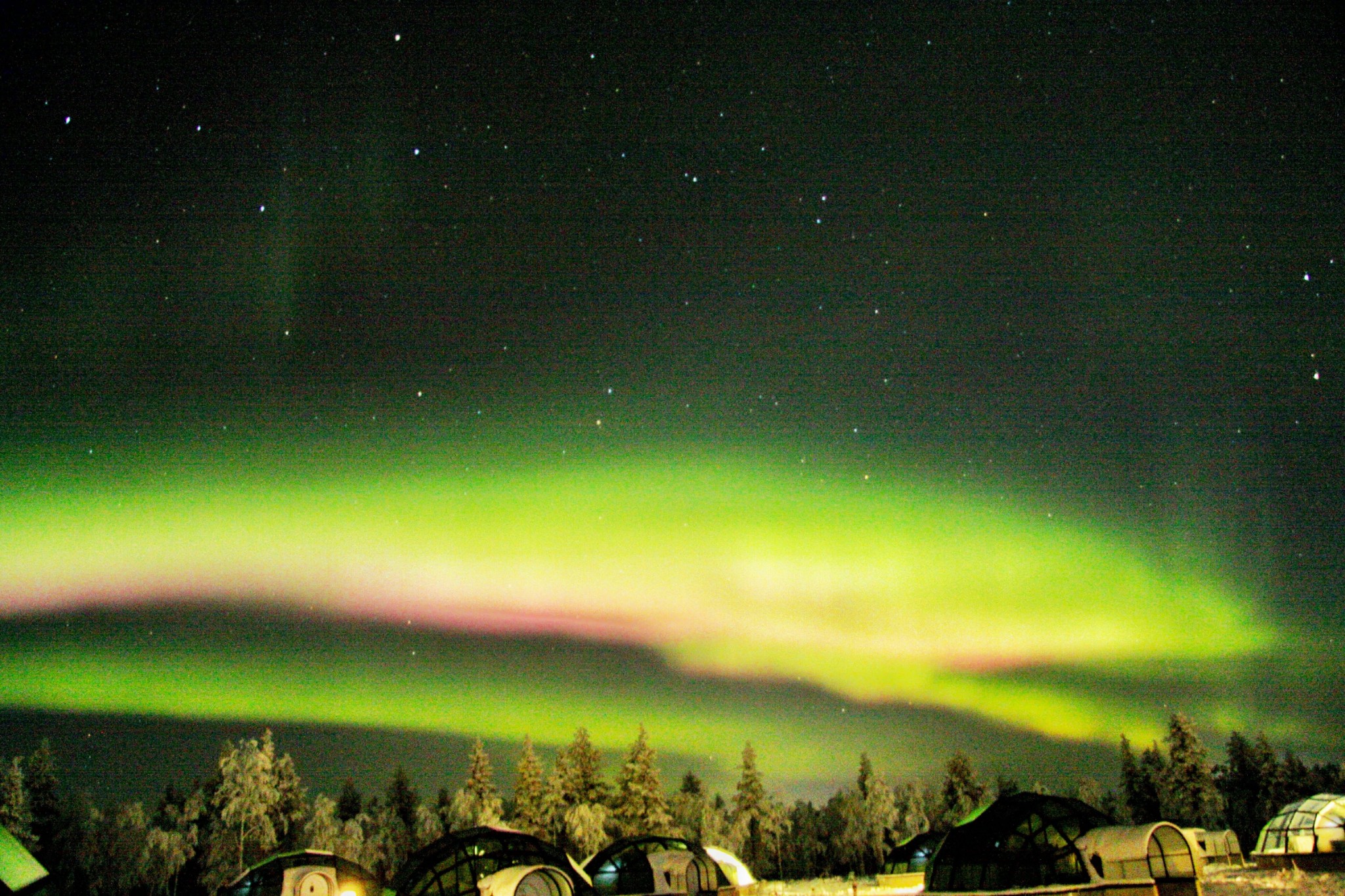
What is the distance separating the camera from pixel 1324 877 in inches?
1537

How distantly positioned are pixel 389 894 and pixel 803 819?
83862 mm

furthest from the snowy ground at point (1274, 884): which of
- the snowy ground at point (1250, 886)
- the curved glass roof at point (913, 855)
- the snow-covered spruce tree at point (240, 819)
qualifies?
the snow-covered spruce tree at point (240, 819)

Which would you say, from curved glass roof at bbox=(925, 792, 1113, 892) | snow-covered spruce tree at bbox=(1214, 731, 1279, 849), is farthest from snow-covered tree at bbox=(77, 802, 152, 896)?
snow-covered spruce tree at bbox=(1214, 731, 1279, 849)

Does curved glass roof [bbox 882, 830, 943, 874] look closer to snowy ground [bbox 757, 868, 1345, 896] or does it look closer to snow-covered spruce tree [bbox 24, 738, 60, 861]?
snowy ground [bbox 757, 868, 1345, 896]

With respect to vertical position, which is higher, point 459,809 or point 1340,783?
point 459,809

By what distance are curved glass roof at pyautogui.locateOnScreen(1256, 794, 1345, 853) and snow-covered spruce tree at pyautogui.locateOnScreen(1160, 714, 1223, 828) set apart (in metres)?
22.9

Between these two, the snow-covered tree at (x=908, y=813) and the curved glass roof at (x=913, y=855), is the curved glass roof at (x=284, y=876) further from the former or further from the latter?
the snow-covered tree at (x=908, y=813)

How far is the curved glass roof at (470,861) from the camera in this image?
3544cm

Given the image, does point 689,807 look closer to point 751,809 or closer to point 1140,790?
→ point 751,809

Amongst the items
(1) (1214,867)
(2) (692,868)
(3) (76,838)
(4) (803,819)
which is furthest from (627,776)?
(4) (803,819)

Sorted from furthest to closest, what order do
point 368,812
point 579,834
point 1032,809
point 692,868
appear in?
point 368,812 → point 579,834 → point 692,868 → point 1032,809

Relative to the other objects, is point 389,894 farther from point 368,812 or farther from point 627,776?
point 368,812

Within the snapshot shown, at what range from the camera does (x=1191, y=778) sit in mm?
72062

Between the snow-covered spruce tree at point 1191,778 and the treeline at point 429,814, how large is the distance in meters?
0.10
